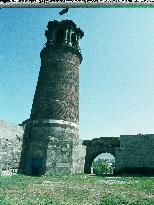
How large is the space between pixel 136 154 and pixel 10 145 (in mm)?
13929

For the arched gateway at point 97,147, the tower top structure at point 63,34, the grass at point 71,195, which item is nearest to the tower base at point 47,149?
the tower top structure at point 63,34

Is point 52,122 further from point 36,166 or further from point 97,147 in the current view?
point 97,147

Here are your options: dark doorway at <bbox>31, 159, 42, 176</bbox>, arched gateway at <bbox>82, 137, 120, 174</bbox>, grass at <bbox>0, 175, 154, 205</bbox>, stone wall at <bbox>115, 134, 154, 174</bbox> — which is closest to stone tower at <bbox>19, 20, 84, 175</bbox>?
dark doorway at <bbox>31, 159, 42, 176</bbox>

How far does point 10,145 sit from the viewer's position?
18.4 metres

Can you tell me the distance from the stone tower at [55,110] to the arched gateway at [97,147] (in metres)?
8.27

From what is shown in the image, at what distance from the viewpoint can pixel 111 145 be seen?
98.6 ft

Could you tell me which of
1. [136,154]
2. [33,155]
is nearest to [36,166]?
[33,155]

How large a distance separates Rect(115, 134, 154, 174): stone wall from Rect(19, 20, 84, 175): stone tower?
23.2 feet

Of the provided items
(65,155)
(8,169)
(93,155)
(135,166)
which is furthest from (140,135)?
(8,169)

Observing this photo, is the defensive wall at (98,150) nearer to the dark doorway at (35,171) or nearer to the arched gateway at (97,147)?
the arched gateway at (97,147)

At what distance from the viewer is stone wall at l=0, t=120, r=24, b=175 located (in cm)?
1762

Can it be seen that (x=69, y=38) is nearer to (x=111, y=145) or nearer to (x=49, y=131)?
(x=49, y=131)

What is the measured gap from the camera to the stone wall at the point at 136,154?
25.4 metres

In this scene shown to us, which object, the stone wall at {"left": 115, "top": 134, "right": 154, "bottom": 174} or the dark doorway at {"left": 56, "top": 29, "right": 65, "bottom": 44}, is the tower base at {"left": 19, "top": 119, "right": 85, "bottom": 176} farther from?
the stone wall at {"left": 115, "top": 134, "right": 154, "bottom": 174}
